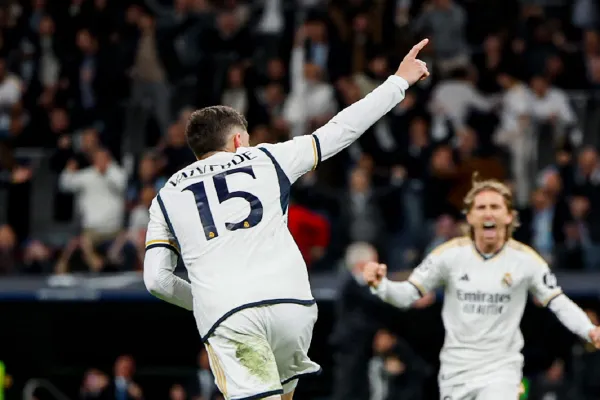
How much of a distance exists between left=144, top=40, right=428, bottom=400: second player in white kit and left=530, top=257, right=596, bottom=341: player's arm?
2.46m

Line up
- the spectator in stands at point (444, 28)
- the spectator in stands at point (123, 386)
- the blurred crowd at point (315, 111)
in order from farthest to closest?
the spectator in stands at point (444, 28)
the blurred crowd at point (315, 111)
the spectator in stands at point (123, 386)

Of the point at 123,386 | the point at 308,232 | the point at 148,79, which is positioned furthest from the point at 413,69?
the point at 148,79

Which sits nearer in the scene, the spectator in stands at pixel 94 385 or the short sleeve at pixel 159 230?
the short sleeve at pixel 159 230

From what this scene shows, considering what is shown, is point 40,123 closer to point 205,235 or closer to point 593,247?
point 593,247

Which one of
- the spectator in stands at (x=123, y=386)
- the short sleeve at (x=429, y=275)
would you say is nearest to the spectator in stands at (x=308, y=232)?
the spectator in stands at (x=123, y=386)

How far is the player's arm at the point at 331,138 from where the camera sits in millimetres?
6758

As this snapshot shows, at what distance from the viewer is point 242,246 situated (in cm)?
661

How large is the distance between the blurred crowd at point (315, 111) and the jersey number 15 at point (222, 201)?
323 inches

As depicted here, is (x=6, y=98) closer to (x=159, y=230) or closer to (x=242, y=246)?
(x=159, y=230)

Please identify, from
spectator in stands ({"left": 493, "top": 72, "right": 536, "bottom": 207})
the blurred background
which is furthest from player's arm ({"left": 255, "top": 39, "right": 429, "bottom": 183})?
spectator in stands ({"left": 493, "top": 72, "right": 536, "bottom": 207})

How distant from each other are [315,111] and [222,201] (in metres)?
11.3

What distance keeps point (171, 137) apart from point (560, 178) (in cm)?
508

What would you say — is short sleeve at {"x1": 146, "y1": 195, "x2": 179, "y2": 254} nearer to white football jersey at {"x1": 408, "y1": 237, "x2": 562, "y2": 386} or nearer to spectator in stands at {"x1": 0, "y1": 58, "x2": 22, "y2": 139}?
white football jersey at {"x1": 408, "y1": 237, "x2": 562, "y2": 386}

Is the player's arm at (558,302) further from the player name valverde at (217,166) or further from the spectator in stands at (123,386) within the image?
the spectator in stands at (123,386)
